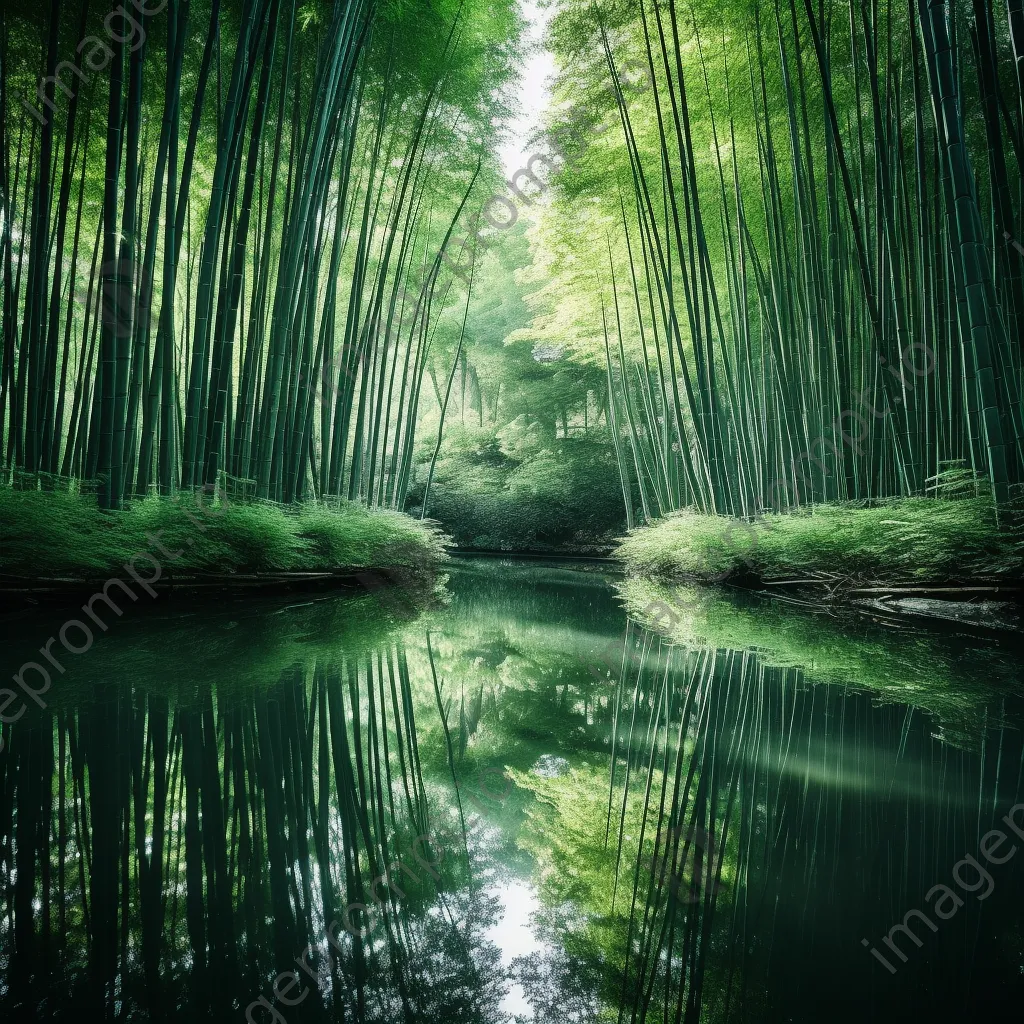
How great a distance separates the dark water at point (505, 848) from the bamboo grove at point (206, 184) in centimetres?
229

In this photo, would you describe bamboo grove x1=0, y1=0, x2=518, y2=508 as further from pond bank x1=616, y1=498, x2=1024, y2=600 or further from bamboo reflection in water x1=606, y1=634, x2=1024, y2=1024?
pond bank x1=616, y1=498, x2=1024, y2=600

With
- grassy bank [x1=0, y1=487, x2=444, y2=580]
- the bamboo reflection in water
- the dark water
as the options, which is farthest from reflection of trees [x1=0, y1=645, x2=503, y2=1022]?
grassy bank [x1=0, y1=487, x2=444, y2=580]

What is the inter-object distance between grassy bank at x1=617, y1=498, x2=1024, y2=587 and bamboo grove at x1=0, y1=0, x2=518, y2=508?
3351 mm

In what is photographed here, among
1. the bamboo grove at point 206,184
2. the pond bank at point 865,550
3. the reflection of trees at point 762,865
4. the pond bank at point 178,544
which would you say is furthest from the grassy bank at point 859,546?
the bamboo grove at point 206,184

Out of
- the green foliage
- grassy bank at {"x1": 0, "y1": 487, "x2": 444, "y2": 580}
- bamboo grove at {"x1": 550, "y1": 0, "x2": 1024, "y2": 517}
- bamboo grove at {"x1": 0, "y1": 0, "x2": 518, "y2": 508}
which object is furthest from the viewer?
the green foliage

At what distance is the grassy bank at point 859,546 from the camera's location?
9.86 feet

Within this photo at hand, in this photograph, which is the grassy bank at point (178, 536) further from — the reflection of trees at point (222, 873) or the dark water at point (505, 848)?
the reflection of trees at point (222, 873)

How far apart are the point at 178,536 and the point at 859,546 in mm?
3772

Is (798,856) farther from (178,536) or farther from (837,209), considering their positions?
(837,209)

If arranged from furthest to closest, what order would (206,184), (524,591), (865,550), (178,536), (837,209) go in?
1. (524,591)
2. (206,184)
3. (837,209)
4. (865,550)
5. (178,536)

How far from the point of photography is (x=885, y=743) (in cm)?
146

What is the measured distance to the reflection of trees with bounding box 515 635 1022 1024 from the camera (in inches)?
28.8

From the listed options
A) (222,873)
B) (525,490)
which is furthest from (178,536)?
(525,490)

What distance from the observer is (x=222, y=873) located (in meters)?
0.91
